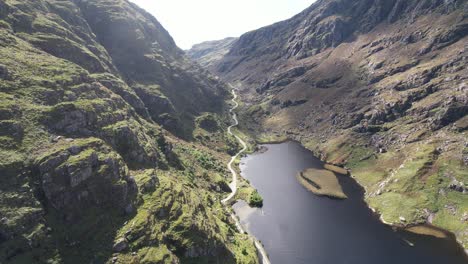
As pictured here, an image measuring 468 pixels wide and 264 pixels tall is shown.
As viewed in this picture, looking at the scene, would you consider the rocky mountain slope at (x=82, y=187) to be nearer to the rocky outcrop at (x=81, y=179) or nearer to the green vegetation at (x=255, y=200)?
the rocky outcrop at (x=81, y=179)

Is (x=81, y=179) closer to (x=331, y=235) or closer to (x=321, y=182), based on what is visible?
(x=331, y=235)

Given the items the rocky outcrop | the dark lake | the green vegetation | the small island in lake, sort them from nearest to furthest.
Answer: the rocky outcrop → the dark lake → the green vegetation → the small island in lake

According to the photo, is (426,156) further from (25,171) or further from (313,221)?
(25,171)

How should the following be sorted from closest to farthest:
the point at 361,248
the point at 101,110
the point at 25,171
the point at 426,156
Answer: the point at 25,171, the point at 361,248, the point at 101,110, the point at 426,156

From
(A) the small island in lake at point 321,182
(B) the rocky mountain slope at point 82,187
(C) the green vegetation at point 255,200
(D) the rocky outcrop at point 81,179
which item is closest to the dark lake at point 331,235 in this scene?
(C) the green vegetation at point 255,200

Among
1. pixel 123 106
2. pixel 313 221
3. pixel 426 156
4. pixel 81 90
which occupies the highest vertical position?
pixel 81 90

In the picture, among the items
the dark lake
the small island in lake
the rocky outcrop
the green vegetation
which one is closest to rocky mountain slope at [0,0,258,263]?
the rocky outcrop

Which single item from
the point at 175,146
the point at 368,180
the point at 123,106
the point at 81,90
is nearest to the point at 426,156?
the point at 368,180

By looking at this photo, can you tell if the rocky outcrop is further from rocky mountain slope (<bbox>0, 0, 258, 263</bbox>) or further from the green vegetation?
the green vegetation
